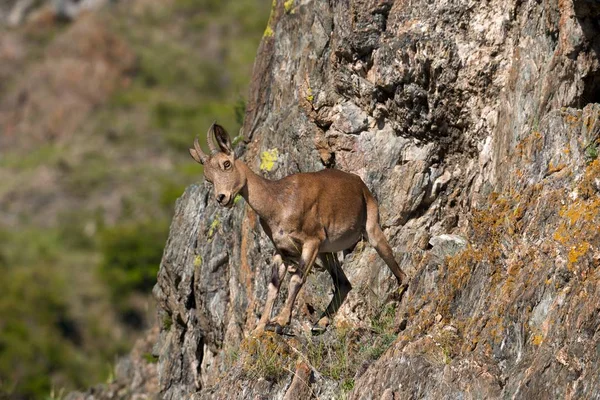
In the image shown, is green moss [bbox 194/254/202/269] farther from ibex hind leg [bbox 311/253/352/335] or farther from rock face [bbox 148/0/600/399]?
ibex hind leg [bbox 311/253/352/335]

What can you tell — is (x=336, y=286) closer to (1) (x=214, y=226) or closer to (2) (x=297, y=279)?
(2) (x=297, y=279)

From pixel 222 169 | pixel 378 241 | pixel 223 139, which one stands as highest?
pixel 223 139

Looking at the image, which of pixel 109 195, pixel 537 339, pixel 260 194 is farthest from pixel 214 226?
pixel 109 195

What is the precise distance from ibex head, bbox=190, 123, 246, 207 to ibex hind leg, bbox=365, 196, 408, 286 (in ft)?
5.69

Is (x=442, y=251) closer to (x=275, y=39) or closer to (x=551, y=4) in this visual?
(x=551, y=4)

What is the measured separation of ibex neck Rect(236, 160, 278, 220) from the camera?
43.9 ft

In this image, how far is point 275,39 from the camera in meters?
16.7

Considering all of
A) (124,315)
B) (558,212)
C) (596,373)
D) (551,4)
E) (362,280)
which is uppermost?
(551,4)

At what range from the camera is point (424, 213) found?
14.5 m

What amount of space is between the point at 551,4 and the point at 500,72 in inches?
52.1

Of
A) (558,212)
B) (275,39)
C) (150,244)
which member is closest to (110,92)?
(150,244)

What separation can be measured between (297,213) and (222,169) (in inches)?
41.2

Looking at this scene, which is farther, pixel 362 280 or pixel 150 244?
pixel 150 244

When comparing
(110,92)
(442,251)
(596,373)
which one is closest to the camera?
(596,373)
